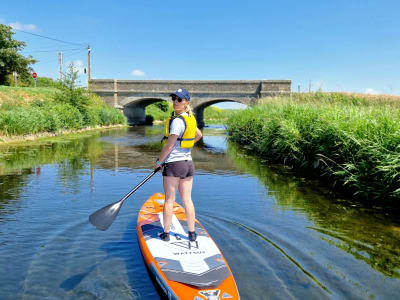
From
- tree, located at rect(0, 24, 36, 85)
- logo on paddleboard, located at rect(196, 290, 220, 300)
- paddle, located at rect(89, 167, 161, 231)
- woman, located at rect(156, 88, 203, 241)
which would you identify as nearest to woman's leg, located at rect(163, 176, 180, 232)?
woman, located at rect(156, 88, 203, 241)

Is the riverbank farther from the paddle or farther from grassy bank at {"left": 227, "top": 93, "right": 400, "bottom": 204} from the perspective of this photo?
the paddle

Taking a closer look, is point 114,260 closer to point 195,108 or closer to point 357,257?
point 357,257

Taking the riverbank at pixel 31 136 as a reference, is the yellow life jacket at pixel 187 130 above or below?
above

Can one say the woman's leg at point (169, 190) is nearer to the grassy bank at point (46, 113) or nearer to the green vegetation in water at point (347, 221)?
the green vegetation in water at point (347, 221)

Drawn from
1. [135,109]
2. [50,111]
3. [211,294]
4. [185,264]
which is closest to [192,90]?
[135,109]

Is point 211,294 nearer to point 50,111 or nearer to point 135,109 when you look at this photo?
point 50,111

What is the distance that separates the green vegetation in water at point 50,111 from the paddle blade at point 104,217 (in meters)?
12.6

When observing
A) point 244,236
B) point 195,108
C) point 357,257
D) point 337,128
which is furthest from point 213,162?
point 195,108

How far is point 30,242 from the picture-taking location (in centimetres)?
434

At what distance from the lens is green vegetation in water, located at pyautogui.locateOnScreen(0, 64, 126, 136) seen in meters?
15.1

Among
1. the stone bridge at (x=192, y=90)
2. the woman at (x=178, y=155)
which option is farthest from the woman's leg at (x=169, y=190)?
the stone bridge at (x=192, y=90)

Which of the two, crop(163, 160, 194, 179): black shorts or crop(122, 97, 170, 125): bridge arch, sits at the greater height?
crop(122, 97, 170, 125): bridge arch

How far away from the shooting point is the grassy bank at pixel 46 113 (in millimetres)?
15047

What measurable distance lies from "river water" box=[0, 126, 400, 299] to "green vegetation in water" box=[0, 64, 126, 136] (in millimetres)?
7543
